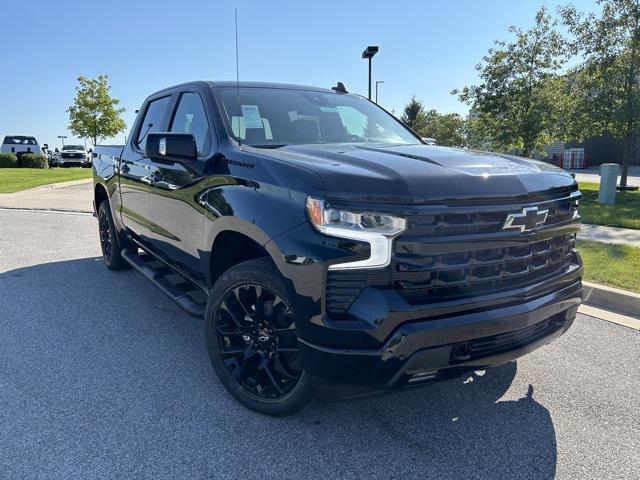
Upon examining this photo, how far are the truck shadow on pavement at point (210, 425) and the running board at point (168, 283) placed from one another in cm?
41

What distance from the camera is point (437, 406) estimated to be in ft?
9.61

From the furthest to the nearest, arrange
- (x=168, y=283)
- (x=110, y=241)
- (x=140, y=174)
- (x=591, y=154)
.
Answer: (x=591, y=154), (x=110, y=241), (x=140, y=174), (x=168, y=283)

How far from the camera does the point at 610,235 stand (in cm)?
754

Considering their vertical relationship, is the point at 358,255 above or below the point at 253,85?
below

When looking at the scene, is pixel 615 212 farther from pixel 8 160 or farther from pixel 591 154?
pixel 591 154

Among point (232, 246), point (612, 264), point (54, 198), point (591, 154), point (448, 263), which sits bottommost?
point (54, 198)

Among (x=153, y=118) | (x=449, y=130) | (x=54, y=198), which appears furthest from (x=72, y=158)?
(x=153, y=118)

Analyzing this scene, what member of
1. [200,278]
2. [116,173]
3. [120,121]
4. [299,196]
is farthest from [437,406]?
[120,121]

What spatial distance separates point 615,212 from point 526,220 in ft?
28.9

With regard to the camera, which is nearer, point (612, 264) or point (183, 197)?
point (183, 197)

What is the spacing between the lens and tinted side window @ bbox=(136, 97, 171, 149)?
14.5 ft

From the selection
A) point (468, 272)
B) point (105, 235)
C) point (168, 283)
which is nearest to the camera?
point (468, 272)

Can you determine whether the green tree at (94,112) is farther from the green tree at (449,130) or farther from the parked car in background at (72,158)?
the green tree at (449,130)

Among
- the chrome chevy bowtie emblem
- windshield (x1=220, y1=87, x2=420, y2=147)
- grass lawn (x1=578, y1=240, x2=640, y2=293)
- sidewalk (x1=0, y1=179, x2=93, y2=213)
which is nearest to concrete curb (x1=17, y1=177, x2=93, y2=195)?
sidewalk (x1=0, y1=179, x2=93, y2=213)
